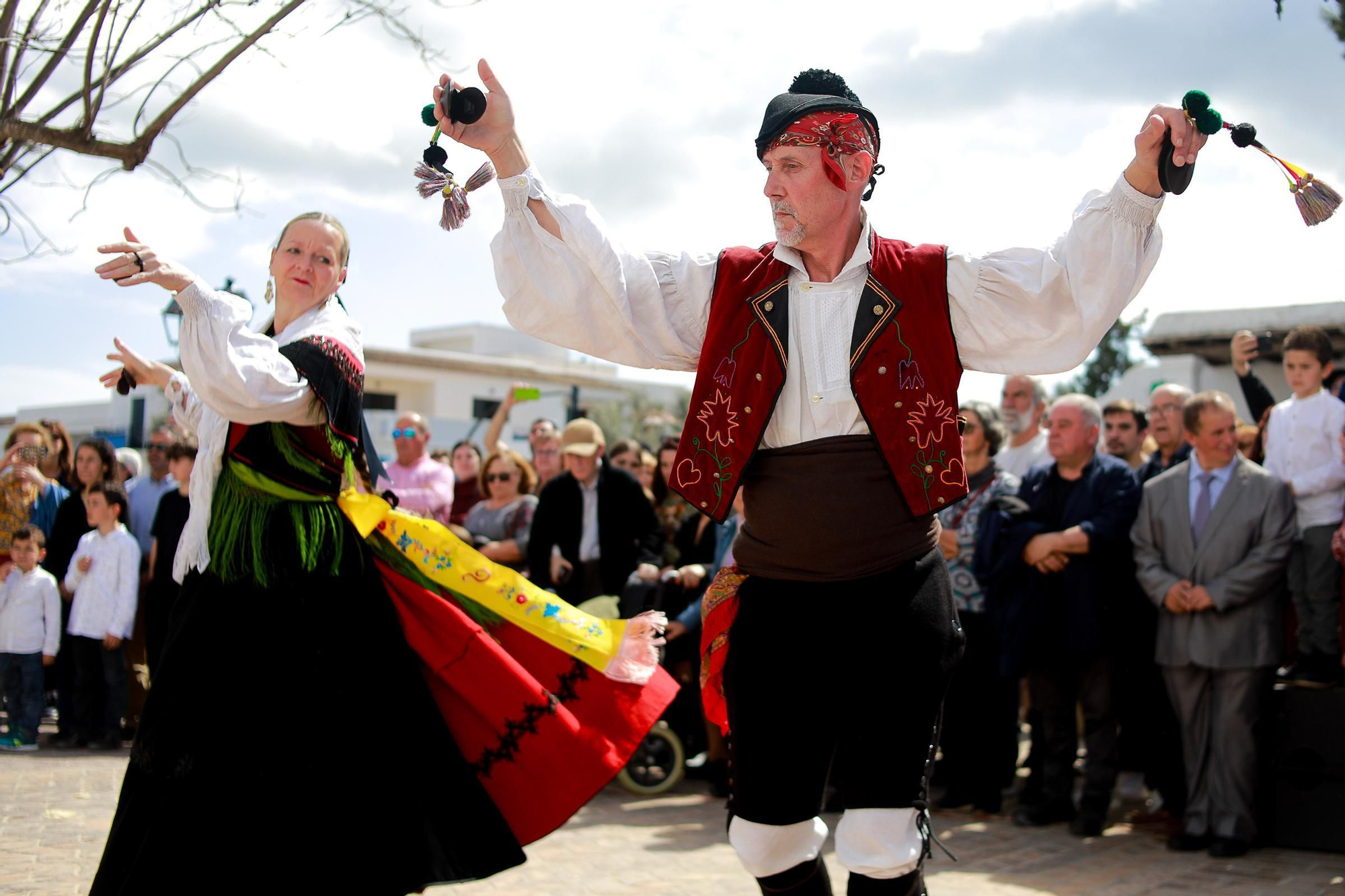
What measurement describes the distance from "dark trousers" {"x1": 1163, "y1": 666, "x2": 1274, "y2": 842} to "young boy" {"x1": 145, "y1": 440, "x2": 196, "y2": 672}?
5.74m

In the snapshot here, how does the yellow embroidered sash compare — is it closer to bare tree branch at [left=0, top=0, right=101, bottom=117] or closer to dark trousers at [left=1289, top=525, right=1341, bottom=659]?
bare tree branch at [left=0, top=0, right=101, bottom=117]

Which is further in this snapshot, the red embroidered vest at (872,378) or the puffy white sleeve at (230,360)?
the puffy white sleeve at (230,360)

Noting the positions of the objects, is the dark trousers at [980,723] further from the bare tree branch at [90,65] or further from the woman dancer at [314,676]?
the bare tree branch at [90,65]

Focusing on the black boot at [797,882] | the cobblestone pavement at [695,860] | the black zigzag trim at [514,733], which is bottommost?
the cobblestone pavement at [695,860]

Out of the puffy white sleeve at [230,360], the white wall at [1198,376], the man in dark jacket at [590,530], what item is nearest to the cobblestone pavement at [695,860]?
the man in dark jacket at [590,530]

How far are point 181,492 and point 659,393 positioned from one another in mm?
37468

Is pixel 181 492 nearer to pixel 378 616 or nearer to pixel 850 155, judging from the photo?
pixel 378 616

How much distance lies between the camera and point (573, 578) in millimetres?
6965

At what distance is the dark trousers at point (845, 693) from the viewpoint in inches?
103

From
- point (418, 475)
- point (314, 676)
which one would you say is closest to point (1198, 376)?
point (418, 475)

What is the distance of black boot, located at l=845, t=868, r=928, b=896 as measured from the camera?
257cm


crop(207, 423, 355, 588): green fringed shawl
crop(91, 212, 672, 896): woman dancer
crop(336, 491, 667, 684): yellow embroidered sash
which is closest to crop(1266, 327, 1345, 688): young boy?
crop(336, 491, 667, 684): yellow embroidered sash

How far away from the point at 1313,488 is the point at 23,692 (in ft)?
24.4

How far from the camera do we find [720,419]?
2689mm
